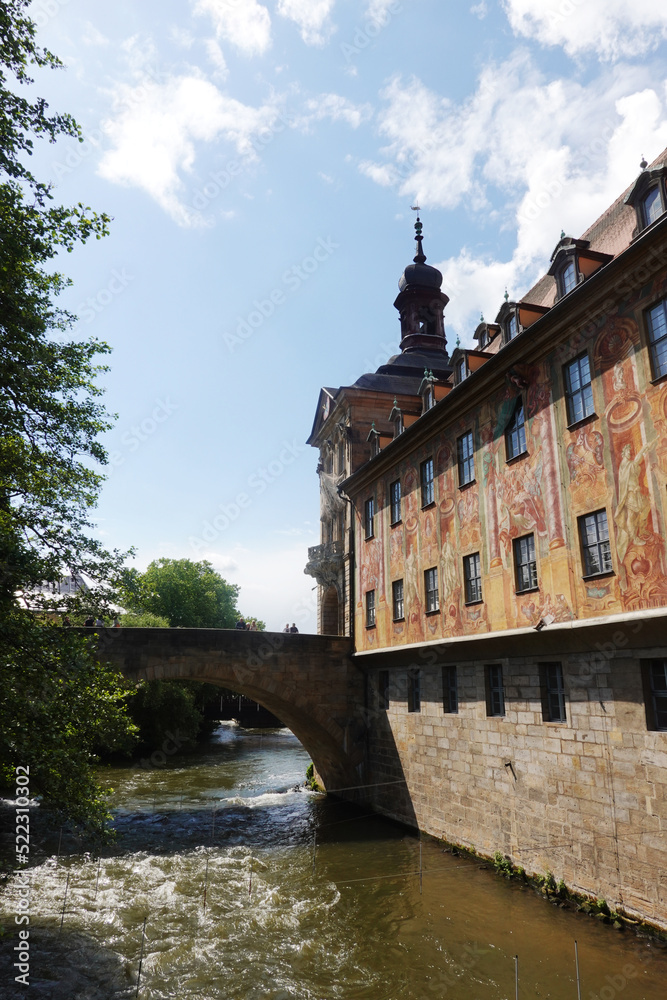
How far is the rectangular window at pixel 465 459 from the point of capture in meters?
15.8

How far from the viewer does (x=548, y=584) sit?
12.6 metres

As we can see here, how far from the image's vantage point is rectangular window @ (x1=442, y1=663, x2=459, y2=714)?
1625 cm

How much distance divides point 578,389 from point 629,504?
2.60 meters

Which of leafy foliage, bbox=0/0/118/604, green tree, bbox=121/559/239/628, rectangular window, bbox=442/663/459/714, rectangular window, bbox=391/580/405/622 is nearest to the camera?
leafy foliage, bbox=0/0/118/604

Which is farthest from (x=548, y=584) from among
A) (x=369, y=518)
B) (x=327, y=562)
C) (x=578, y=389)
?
(x=327, y=562)

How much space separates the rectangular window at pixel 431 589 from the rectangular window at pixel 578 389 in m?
6.14

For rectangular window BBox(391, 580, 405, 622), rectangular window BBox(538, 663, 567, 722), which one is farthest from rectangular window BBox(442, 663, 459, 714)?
rectangular window BBox(538, 663, 567, 722)

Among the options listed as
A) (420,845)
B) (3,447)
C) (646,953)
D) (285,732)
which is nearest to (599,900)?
(646,953)

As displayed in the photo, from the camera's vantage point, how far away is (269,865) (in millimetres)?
15242

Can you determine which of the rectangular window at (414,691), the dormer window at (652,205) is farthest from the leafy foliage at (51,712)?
the rectangular window at (414,691)

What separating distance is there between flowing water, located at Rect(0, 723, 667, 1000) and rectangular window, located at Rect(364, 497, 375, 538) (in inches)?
337

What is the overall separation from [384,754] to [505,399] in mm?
11138

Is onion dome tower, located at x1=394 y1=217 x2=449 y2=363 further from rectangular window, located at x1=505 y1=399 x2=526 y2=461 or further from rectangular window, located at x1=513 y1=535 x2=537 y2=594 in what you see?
rectangular window, located at x1=513 y1=535 x2=537 y2=594

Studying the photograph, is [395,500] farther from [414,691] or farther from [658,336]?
[658,336]
